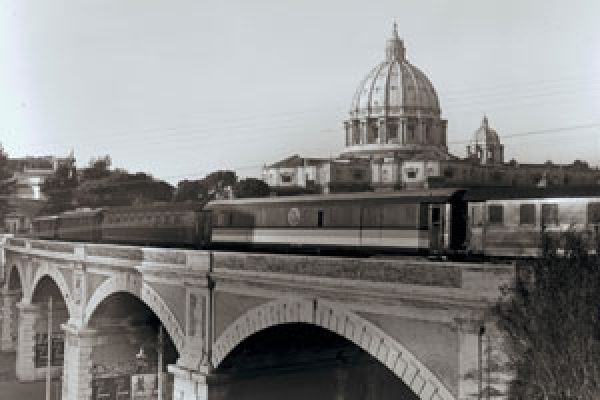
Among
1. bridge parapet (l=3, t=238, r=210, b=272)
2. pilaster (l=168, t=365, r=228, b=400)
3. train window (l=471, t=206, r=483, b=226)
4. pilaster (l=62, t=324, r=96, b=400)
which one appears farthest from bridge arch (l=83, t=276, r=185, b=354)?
train window (l=471, t=206, r=483, b=226)

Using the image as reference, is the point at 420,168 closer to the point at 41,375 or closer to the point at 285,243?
the point at 41,375

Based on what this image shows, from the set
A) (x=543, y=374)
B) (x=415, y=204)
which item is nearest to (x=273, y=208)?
(x=415, y=204)

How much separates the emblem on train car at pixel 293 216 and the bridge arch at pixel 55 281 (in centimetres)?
1350

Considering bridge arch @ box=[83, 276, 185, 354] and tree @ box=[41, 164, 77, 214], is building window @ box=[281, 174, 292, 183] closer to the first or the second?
tree @ box=[41, 164, 77, 214]

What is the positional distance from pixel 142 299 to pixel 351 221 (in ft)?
30.2

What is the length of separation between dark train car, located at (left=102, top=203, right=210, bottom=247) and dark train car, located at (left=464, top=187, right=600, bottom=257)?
573 inches

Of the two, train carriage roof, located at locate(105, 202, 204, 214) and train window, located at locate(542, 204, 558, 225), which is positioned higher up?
train carriage roof, located at locate(105, 202, 204, 214)

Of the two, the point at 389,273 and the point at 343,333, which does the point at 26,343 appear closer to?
the point at 343,333

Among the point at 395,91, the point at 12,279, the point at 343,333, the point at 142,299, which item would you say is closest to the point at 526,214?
the point at 343,333

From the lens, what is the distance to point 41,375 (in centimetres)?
4359

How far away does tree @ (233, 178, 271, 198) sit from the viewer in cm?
8775

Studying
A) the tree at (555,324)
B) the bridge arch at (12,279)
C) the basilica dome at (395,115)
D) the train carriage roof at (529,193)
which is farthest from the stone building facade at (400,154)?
the tree at (555,324)

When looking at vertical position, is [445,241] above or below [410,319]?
above

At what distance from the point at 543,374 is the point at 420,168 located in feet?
286
